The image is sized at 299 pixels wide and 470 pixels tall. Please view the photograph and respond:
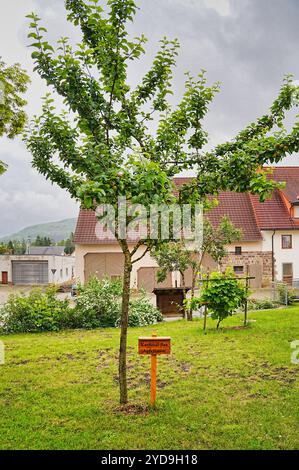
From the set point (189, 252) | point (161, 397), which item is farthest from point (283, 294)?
point (161, 397)

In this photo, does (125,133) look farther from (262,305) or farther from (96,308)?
(262,305)

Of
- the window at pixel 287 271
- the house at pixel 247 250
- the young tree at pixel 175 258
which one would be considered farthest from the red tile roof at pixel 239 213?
the young tree at pixel 175 258

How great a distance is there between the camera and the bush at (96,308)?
13227 millimetres

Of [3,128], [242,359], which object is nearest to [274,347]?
[242,359]

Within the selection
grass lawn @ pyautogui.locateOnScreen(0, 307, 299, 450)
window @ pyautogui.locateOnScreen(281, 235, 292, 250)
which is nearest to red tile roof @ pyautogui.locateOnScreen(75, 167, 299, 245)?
window @ pyautogui.locateOnScreen(281, 235, 292, 250)

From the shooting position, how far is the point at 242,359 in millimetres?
7637

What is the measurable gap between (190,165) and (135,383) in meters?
3.62

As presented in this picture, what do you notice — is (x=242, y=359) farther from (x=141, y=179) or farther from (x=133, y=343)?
(x=141, y=179)

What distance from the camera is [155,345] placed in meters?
5.27

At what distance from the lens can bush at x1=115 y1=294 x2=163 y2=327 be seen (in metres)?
13.3

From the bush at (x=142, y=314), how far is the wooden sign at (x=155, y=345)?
26.7 ft

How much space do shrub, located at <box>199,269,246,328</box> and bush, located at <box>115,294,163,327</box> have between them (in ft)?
11.1

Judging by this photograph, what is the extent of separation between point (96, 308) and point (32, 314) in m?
2.12

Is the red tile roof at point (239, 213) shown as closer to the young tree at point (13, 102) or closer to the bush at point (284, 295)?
the bush at point (284, 295)
